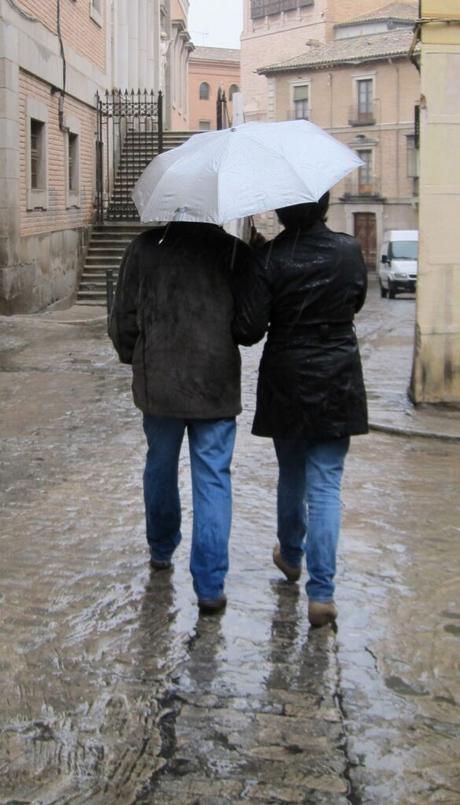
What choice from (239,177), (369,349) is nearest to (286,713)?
(239,177)

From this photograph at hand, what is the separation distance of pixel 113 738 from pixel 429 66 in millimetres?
7041

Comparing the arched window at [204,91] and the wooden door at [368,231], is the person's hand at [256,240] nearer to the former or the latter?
the wooden door at [368,231]

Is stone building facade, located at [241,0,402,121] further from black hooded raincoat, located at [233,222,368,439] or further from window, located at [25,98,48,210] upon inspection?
black hooded raincoat, located at [233,222,368,439]

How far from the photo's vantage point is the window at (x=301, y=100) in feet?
185

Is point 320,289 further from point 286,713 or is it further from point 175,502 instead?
point 286,713

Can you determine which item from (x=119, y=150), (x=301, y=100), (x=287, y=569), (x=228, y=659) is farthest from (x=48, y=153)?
(x=301, y=100)

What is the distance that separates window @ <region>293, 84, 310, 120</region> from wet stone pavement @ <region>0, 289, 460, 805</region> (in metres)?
51.8

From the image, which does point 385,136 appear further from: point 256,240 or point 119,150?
point 256,240

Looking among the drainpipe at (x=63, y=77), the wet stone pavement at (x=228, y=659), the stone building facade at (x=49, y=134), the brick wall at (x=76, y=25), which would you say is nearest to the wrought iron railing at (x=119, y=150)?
the stone building facade at (x=49, y=134)

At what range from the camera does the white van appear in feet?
100

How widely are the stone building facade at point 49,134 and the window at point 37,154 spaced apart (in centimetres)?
2

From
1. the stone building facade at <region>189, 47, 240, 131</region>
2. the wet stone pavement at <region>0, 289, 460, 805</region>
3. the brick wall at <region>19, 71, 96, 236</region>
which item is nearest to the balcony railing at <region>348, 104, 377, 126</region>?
the stone building facade at <region>189, 47, 240, 131</region>

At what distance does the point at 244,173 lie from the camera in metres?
4.13

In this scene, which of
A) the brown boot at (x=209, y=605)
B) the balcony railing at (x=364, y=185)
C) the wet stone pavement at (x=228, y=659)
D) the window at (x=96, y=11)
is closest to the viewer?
the wet stone pavement at (x=228, y=659)
